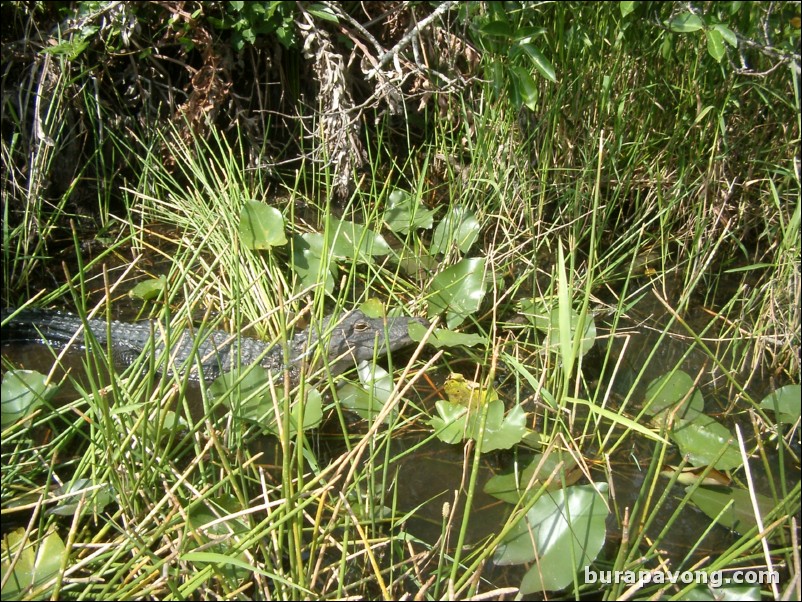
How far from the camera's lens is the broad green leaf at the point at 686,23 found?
6.22 ft

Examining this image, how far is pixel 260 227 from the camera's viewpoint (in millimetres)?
2602

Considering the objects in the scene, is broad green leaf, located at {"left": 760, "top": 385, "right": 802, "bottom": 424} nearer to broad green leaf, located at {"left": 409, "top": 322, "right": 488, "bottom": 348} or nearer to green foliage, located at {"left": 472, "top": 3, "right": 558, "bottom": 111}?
broad green leaf, located at {"left": 409, "top": 322, "right": 488, "bottom": 348}

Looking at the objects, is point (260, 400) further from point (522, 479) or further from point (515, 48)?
point (515, 48)

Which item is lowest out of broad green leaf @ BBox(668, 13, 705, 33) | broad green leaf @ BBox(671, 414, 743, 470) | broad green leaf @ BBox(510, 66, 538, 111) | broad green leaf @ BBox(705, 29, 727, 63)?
broad green leaf @ BBox(671, 414, 743, 470)

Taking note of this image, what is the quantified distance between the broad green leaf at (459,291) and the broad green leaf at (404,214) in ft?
1.15

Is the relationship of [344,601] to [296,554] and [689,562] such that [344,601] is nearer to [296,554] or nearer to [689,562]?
[296,554]

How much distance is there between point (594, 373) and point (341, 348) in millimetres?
842

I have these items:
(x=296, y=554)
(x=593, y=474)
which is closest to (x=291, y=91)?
(x=593, y=474)

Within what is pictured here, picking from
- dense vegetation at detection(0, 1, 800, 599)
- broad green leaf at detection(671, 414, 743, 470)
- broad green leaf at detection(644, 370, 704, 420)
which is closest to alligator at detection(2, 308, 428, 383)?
dense vegetation at detection(0, 1, 800, 599)

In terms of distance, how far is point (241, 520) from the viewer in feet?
5.24

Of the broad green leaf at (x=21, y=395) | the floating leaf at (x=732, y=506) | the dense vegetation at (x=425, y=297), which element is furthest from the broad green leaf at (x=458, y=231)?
the broad green leaf at (x=21, y=395)

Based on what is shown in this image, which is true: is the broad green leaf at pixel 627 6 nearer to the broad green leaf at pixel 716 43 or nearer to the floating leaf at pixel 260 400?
the broad green leaf at pixel 716 43

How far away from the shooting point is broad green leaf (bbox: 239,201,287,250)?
2.57 meters

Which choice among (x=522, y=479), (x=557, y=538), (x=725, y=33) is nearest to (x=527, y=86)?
(x=725, y=33)
